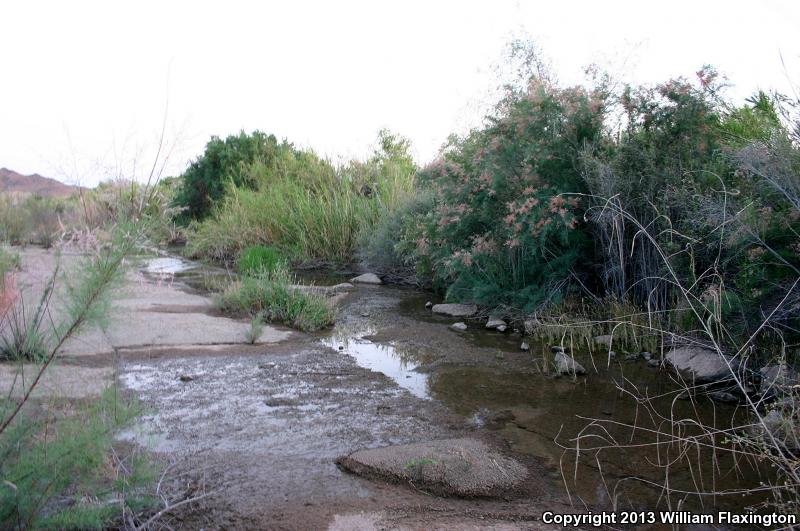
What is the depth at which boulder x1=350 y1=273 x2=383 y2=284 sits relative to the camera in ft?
42.9

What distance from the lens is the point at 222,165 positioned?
20.6 metres

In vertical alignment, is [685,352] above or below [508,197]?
below

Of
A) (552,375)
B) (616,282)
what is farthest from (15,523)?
(616,282)

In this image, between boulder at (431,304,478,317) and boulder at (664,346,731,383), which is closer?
boulder at (664,346,731,383)

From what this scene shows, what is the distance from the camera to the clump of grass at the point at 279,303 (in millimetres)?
8211

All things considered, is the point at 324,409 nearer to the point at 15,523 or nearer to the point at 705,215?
the point at 15,523

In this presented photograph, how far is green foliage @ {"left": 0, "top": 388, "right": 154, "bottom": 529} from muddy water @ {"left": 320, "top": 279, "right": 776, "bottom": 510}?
2368mm

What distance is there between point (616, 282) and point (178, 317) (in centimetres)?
537

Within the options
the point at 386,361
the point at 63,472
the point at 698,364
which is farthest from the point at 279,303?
the point at 63,472

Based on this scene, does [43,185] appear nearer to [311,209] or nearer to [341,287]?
[341,287]

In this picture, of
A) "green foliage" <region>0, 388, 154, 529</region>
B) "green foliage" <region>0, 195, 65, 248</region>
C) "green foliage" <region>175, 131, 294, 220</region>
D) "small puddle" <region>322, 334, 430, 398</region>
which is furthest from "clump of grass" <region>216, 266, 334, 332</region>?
"green foliage" <region>175, 131, 294, 220</region>

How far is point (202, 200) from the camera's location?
21.5m

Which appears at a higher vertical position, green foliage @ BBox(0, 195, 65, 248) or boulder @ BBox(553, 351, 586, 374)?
green foliage @ BBox(0, 195, 65, 248)

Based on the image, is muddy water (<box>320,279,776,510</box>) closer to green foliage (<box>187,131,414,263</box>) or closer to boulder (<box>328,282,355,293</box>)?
boulder (<box>328,282,355,293</box>)
